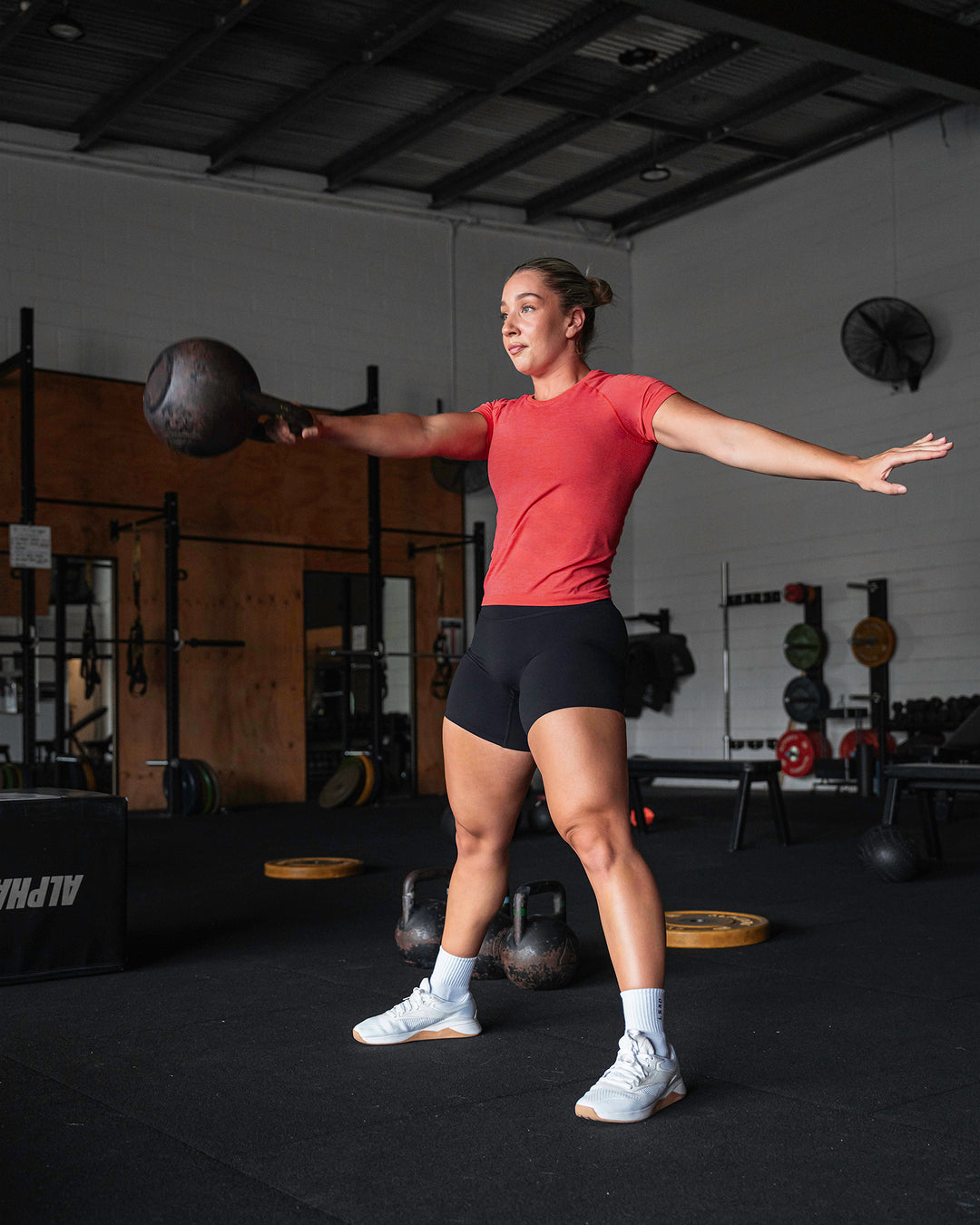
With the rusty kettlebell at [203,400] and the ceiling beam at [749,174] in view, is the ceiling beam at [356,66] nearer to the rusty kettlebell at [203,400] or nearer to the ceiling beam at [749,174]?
the ceiling beam at [749,174]

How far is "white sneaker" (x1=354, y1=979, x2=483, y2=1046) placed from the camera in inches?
87.2

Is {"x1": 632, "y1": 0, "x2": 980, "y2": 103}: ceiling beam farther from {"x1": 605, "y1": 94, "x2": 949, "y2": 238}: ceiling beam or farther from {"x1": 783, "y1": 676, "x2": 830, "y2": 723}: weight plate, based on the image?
{"x1": 783, "y1": 676, "x2": 830, "y2": 723}: weight plate

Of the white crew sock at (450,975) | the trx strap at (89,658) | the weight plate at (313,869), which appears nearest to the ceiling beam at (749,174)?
the trx strap at (89,658)

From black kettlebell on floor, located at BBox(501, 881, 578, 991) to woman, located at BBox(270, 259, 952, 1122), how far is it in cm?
46

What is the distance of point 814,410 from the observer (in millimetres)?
8898

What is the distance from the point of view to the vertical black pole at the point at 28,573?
666 cm

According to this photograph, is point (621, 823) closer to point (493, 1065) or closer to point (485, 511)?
point (493, 1065)

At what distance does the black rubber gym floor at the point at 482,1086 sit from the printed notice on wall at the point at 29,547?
3668 millimetres

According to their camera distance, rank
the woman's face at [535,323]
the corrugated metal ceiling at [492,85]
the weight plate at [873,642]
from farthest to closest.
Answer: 1. the weight plate at [873,642]
2. the corrugated metal ceiling at [492,85]
3. the woman's face at [535,323]

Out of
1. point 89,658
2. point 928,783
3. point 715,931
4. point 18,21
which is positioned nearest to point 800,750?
point 928,783

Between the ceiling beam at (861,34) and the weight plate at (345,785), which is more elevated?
the ceiling beam at (861,34)

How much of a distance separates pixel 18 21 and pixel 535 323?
5.78 metres

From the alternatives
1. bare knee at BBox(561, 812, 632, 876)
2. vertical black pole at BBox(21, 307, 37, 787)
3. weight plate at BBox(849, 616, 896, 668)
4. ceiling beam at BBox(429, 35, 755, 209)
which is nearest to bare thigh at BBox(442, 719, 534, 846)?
bare knee at BBox(561, 812, 632, 876)

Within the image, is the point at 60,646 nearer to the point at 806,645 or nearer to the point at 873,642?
the point at 806,645
